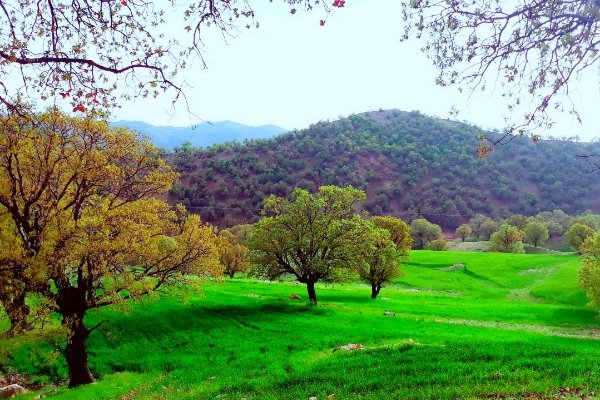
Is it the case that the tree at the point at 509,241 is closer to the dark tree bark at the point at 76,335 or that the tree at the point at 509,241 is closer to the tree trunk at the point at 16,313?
the dark tree bark at the point at 76,335

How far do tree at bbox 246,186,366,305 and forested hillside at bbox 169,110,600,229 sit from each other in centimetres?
8456

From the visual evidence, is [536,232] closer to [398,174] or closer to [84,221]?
[398,174]

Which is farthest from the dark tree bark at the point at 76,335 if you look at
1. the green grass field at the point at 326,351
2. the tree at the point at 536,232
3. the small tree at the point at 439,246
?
the tree at the point at 536,232

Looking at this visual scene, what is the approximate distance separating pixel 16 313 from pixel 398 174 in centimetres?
14433

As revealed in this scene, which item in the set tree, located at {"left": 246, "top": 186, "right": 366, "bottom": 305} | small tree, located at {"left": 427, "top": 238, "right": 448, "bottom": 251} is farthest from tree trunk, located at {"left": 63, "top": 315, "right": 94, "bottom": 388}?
small tree, located at {"left": 427, "top": 238, "right": 448, "bottom": 251}

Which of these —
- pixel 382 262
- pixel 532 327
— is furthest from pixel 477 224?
pixel 532 327

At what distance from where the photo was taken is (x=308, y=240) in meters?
36.0

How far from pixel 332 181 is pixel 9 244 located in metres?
128

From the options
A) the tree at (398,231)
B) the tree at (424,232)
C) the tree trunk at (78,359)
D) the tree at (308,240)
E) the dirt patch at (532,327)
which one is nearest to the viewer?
the tree trunk at (78,359)

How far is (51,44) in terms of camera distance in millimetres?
8445

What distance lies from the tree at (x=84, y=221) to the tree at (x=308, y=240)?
13.1 m

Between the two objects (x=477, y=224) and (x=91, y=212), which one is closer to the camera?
(x=91, y=212)

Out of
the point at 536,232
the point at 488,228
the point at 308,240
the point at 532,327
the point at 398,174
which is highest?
the point at 398,174

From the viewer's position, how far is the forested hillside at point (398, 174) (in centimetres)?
13375
